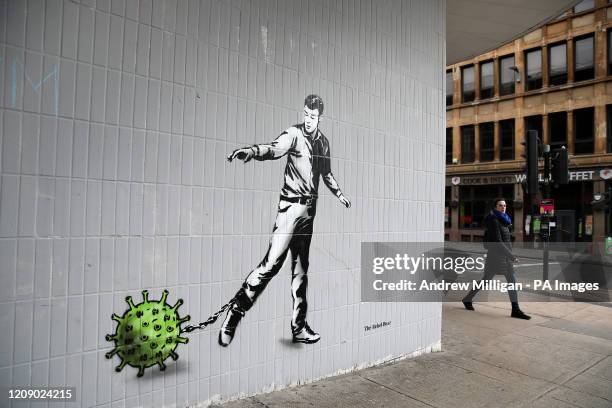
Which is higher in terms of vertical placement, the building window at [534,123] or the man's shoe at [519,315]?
the building window at [534,123]

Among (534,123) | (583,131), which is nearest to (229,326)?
(583,131)

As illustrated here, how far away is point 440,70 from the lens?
20.2ft

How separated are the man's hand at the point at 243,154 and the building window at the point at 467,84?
2872cm

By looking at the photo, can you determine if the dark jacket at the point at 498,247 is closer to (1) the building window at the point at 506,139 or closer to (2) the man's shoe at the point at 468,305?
(2) the man's shoe at the point at 468,305

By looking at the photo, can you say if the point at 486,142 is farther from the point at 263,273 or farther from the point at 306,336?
the point at 263,273

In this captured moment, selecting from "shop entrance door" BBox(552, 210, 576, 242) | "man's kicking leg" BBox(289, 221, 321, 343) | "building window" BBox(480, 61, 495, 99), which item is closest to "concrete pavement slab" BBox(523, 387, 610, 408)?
"man's kicking leg" BBox(289, 221, 321, 343)

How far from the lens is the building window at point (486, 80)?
95.0ft

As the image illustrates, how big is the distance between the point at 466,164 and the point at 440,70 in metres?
25.0

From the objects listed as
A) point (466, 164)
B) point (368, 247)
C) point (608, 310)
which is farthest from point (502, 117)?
point (368, 247)

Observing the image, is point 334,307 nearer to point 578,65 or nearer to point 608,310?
point 608,310

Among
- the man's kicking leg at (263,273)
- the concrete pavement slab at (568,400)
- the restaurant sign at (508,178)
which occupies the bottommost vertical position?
the concrete pavement slab at (568,400)

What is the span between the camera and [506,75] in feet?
92.4

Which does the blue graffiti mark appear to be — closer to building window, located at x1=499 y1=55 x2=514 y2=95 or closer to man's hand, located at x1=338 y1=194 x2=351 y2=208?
man's hand, located at x1=338 y1=194 x2=351 y2=208

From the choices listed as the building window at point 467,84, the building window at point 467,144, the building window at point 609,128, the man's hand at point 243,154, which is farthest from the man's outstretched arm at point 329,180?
the building window at point 467,84
